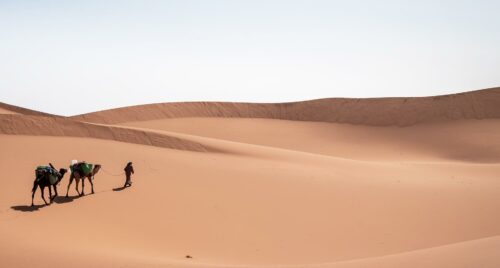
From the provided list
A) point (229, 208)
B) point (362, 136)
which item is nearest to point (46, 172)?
point (229, 208)

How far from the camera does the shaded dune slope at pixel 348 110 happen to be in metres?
41.7

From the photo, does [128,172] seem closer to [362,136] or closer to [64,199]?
[64,199]

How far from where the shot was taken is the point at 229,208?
12.3 metres

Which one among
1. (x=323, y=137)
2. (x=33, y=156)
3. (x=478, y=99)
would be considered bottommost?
(x=33, y=156)

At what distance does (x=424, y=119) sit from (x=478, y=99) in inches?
199

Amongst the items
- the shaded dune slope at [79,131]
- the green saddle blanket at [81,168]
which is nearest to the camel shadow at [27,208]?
the green saddle blanket at [81,168]

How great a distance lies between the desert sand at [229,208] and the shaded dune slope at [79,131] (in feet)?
Answer: 0.15

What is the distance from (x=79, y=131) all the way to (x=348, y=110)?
101 feet

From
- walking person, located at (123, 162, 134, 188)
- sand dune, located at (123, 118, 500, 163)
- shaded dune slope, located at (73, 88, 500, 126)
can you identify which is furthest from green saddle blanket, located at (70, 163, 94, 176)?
shaded dune slope, located at (73, 88, 500, 126)

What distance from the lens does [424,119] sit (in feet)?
137

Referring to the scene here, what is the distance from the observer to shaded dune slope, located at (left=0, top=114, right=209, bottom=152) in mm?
18094

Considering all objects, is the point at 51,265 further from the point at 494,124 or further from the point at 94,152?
the point at 494,124

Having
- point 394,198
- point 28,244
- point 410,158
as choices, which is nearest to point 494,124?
point 410,158

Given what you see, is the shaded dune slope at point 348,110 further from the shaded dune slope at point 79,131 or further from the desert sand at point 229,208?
the shaded dune slope at point 79,131
